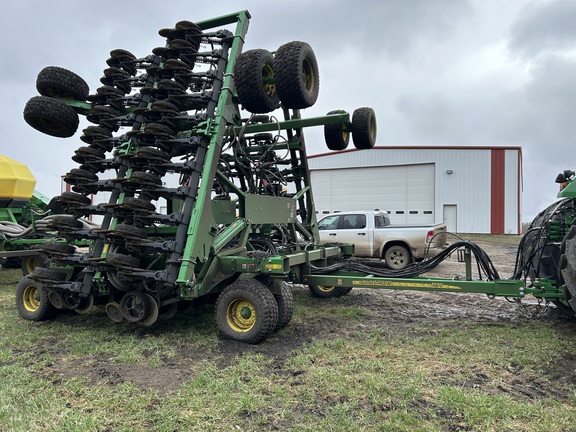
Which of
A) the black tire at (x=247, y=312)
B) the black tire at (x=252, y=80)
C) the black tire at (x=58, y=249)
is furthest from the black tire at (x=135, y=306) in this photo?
the black tire at (x=252, y=80)

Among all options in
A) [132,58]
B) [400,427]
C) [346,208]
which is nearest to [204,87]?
[132,58]

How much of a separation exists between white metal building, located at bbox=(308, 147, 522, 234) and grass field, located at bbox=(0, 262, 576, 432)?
69.8ft

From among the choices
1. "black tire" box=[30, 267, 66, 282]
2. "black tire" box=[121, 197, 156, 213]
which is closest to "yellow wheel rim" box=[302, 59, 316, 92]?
"black tire" box=[121, 197, 156, 213]

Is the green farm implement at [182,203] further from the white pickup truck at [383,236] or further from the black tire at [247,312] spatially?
the white pickup truck at [383,236]

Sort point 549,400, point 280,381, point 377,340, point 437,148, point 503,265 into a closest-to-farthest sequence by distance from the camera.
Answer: point 549,400
point 280,381
point 377,340
point 503,265
point 437,148

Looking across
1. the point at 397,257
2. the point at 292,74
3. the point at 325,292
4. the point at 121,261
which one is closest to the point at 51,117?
the point at 121,261

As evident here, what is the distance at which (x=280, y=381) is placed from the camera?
3789mm

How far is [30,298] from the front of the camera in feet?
19.4

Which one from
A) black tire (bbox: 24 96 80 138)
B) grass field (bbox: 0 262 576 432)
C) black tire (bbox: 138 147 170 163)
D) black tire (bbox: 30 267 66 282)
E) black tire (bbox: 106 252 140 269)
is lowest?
grass field (bbox: 0 262 576 432)

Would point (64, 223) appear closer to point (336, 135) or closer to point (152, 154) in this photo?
point (152, 154)

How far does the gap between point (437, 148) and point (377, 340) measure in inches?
924

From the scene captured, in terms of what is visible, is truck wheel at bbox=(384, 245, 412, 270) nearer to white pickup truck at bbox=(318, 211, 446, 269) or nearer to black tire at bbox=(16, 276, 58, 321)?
white pickup truck at bbox=(318, 211, 446, 269)

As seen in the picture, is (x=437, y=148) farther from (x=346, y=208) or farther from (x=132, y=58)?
(x=132, y=58)

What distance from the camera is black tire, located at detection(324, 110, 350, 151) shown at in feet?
24.4
